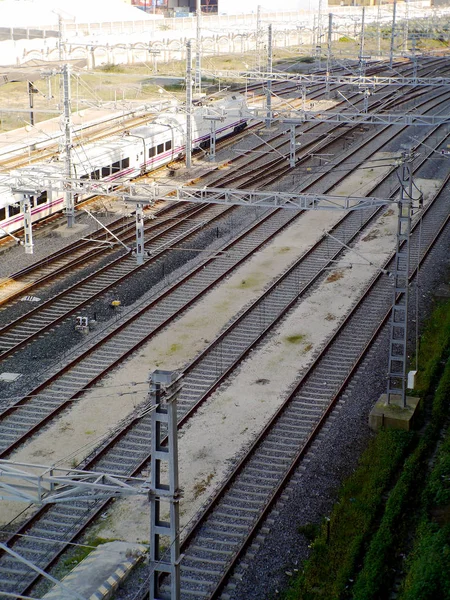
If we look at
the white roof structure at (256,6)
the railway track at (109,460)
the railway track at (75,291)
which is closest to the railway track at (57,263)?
the railway track at (75,291)

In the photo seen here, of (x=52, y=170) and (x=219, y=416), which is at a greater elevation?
(x=52, y=170)

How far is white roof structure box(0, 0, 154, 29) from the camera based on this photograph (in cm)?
7512

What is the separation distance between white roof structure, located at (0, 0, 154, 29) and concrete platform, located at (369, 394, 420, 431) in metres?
55.0

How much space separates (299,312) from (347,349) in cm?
296

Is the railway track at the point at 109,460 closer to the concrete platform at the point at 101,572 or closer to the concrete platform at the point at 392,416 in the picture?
the concrete platform at the point at 101,572

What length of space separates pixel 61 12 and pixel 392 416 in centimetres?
5922

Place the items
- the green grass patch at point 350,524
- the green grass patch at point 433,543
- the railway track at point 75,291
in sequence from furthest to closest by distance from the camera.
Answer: the railway track at point 75,291 → the green grass patch at point 350,524 → the green grass patch at point 433,543

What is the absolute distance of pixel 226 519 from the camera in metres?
17.3

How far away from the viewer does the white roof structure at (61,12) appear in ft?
246

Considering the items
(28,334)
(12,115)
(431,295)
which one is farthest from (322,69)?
(28,334)

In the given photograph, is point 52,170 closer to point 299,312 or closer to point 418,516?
point 299,312

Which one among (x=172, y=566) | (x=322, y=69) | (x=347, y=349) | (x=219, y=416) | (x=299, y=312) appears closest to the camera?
(x=172, y=566)

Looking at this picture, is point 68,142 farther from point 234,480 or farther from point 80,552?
point 80,552

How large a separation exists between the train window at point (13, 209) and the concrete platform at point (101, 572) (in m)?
18.3
